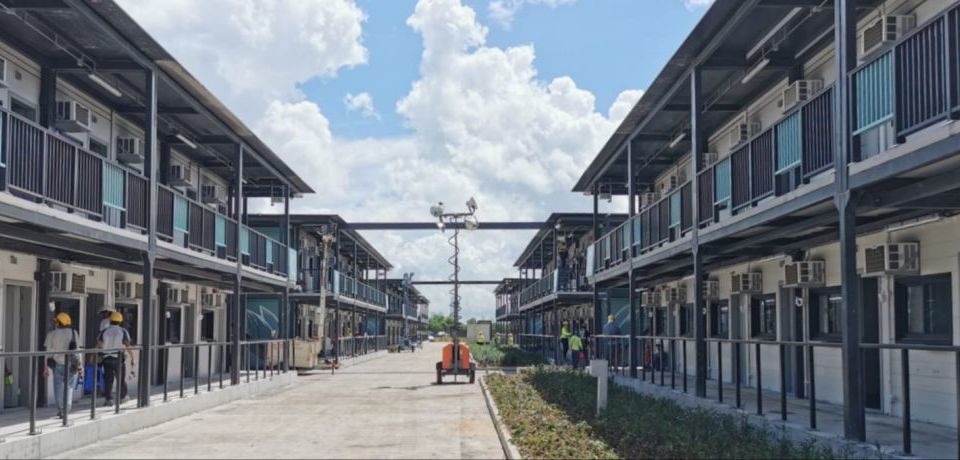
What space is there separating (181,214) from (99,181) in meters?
4.38

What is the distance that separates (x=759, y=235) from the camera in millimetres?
15688

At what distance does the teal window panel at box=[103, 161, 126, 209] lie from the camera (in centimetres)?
1527

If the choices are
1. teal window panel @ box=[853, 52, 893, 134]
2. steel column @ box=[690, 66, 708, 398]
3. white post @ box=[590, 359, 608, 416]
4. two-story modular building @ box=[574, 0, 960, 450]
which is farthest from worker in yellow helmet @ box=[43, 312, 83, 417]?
teal window panel @ box=[853, 52, 893, 134]

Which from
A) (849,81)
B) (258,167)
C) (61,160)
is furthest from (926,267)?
(258,167)

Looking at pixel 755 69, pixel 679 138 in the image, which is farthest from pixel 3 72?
pixel 679 138

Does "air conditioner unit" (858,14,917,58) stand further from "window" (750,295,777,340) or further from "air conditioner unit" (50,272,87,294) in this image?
"air conditioner unit" (50,272,87,294)

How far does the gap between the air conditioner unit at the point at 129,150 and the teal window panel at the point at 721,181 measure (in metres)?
11.6

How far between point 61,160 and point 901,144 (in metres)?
10.5

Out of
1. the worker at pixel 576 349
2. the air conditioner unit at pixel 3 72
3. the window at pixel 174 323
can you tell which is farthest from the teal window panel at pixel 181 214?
the worker at pixel 576 349

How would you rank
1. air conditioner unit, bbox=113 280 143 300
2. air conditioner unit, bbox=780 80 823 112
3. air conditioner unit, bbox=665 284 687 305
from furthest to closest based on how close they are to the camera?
air conditioner unit, bbox=665 284 687 305, air conditioner unit, bbox=113 280 143 300, air conditioner unit, bbox=780 80 823 112

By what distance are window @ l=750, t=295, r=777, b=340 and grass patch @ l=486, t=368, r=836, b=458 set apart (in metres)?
3.83

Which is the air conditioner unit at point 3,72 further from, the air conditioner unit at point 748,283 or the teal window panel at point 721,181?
the air conditioner unit at point 748,283

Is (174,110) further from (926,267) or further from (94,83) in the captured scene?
(926,267)

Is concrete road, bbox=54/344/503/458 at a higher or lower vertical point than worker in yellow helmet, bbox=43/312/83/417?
lower
